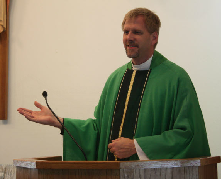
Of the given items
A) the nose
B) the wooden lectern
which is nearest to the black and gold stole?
the nose

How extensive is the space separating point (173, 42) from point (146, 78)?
1.62 meters

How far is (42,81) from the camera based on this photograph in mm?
4996

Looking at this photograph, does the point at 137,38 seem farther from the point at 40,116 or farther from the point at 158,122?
the point at 40,116

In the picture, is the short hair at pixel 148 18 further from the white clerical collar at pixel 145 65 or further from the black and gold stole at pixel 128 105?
the black and gold stole at pixel 128 105

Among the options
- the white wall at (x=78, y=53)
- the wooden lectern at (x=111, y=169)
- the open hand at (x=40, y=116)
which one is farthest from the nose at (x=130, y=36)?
the white wall at (x=78, y=53)

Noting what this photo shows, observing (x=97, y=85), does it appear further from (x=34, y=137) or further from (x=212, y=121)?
(x=212, y=121)

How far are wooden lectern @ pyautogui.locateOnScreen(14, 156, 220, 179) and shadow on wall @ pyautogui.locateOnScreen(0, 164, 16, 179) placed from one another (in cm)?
290

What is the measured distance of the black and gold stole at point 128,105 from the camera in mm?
2789

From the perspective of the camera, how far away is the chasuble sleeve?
2.33 metres

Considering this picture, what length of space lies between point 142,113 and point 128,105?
18cm

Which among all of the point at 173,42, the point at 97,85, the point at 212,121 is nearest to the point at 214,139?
the point at 212,121

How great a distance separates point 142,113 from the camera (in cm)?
274

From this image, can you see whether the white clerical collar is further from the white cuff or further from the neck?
the white cuff

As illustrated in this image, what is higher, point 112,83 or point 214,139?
point 112,83
